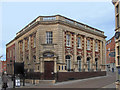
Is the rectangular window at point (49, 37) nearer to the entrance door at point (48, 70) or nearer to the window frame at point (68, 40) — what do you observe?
the window frame at point (68, 40)

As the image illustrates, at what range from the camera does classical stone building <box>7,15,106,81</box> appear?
2155 cm

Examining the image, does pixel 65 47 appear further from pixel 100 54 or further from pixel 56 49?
pixel 100 54

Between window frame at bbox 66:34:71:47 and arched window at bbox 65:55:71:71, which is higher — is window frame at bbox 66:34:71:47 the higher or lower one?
the higher one

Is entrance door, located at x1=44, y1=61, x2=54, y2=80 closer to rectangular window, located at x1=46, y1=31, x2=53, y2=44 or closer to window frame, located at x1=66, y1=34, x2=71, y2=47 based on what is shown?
rectangular window, located at x1=46, y1=31, x2=53, y2=44

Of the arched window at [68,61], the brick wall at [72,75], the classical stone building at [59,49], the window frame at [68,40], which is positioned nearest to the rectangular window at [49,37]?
the classical stone building at [59,49]

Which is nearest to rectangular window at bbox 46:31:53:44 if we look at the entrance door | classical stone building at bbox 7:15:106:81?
classical stone building at bbox 7:15:106:81

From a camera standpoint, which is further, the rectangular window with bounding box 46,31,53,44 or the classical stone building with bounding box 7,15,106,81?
the rectangular window with bounding box 46,31,53,44

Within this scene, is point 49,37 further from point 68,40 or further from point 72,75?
point 72,75

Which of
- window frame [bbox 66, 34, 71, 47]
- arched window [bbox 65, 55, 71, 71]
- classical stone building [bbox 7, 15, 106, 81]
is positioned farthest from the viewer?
window frame [bbox 66, 34, 71, 47]

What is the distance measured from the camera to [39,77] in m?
21.8

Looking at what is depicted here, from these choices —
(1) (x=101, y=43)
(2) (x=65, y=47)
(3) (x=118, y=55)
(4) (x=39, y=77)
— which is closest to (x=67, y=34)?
(2) (x=65, y=47)

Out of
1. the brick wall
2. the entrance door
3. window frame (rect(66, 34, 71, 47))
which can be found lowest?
the brick wall

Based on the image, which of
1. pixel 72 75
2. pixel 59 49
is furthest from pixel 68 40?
pixel 72 75

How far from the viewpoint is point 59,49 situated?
2162 centimetres
